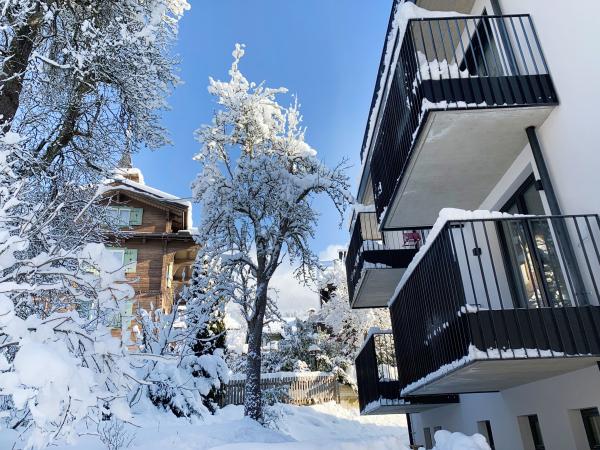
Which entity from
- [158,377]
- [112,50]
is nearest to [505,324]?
[112,50]

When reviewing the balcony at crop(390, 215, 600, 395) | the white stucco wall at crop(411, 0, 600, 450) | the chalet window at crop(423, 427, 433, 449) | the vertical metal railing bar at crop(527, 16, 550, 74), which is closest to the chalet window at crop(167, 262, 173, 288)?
the chalet window at crop(423, 427, 433, 449)

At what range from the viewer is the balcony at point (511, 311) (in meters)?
4.47

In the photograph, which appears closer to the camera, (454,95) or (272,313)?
(454,95)

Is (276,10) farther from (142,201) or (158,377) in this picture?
(142,201)

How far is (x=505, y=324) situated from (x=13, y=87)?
27.7ft

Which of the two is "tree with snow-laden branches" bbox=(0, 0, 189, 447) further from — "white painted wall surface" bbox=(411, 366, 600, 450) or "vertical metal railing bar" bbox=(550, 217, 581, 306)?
"white painted wall surface" bbox=(411, 366, 600, 450)

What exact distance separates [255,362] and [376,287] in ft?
17.5

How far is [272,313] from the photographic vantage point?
17000mm

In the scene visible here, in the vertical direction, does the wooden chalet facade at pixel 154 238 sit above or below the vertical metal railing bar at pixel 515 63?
above

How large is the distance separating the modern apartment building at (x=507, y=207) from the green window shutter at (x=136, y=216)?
20.1m

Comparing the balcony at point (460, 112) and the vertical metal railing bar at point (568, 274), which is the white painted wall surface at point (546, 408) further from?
the balcony at point (460, 112)

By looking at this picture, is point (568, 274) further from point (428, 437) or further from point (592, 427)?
point (428, 437)

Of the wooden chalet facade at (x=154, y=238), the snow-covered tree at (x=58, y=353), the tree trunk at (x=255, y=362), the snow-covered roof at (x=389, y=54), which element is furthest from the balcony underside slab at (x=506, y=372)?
the wooden chalet facade at (x=154, y=238)

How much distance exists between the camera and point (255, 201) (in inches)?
662
